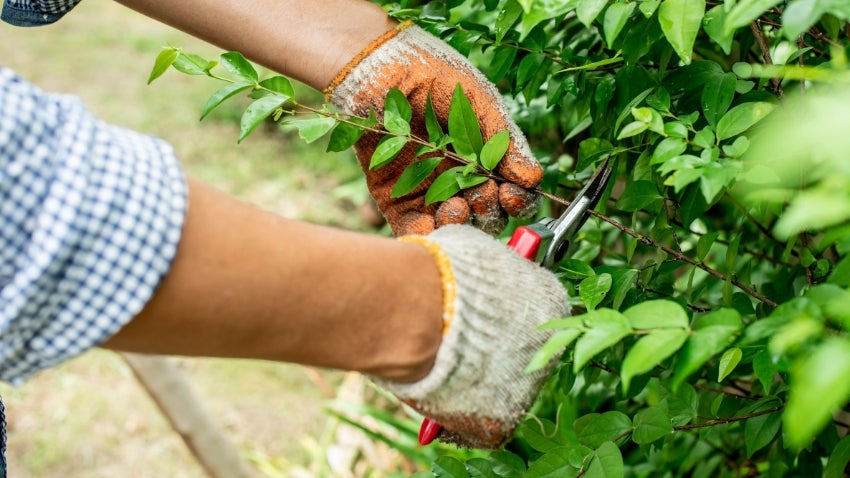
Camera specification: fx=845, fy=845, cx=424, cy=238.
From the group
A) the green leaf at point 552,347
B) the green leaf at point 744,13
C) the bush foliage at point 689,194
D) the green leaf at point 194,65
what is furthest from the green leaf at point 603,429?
the green leaf at point 194,65

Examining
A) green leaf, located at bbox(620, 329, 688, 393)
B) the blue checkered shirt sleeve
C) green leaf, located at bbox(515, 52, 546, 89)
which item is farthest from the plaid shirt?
green leaf, located at bbox(515, 52, 546, 89)

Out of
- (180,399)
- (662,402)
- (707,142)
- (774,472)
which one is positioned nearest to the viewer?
(707,142)

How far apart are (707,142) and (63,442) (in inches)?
116

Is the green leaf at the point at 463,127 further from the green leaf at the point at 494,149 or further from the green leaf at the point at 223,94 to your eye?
the green leaf at the point at 223,94

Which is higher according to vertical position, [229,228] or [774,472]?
[229,228]

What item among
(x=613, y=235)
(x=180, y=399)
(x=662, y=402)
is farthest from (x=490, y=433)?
(x=180, y=399)

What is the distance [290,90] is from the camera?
111 cm

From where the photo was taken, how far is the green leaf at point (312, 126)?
1.06 m

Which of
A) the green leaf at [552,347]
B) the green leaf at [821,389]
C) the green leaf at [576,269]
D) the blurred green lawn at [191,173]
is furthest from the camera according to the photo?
the blurred green lawn at [191,173]

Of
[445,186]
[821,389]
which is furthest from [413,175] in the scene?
[821,389]

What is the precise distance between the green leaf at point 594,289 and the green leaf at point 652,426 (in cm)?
15

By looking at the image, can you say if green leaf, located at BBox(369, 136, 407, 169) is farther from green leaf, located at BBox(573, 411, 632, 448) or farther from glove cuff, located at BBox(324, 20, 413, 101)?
green leaf, located at BBox(573, 411, 632, 448)

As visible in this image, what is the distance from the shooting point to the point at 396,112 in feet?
3.67

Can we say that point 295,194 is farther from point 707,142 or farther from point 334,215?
point 707,142
